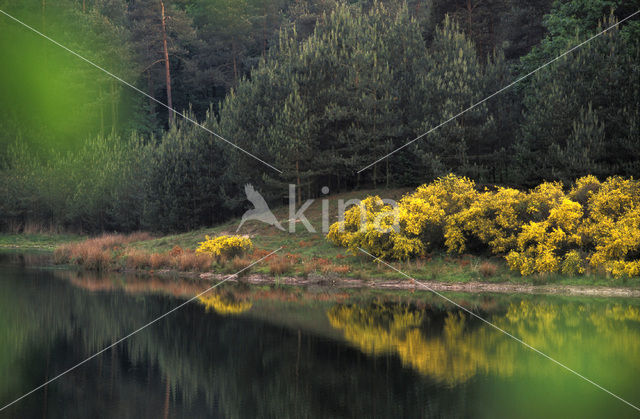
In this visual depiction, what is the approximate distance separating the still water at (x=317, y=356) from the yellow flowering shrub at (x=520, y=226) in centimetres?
336

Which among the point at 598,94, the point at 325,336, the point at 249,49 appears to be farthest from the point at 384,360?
the point at 249,49

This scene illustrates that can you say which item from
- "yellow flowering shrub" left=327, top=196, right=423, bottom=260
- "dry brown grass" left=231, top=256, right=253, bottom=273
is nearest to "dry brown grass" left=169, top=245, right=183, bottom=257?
"dry brown grass" left=231, top=256, right=253, bottom=273

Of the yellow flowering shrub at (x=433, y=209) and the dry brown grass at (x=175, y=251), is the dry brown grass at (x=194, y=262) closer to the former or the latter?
the dry brown grass at (x=175, y=251)

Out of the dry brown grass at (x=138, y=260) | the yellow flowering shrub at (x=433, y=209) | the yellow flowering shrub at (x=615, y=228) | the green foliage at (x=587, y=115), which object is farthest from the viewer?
the dry brown grass at (x=138, y=260)

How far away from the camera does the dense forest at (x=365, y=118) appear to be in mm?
37719

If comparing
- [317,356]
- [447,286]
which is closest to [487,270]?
[447,286]

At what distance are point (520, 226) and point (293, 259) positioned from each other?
1158cm

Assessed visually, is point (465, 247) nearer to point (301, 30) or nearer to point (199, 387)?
point (199, 387)

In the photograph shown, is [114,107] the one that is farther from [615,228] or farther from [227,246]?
[615,228]

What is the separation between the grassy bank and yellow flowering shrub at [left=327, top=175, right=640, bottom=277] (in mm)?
652

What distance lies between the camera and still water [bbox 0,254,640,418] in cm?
1443

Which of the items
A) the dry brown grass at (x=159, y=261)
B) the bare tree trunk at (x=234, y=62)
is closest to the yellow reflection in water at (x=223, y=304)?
the dry brown grass at (x=159, y=261)

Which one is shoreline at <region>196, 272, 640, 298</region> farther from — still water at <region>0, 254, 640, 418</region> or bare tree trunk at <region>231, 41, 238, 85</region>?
bare tree trunk at <region>231, 41, 238, 85</region>

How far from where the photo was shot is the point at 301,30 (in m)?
74.5
